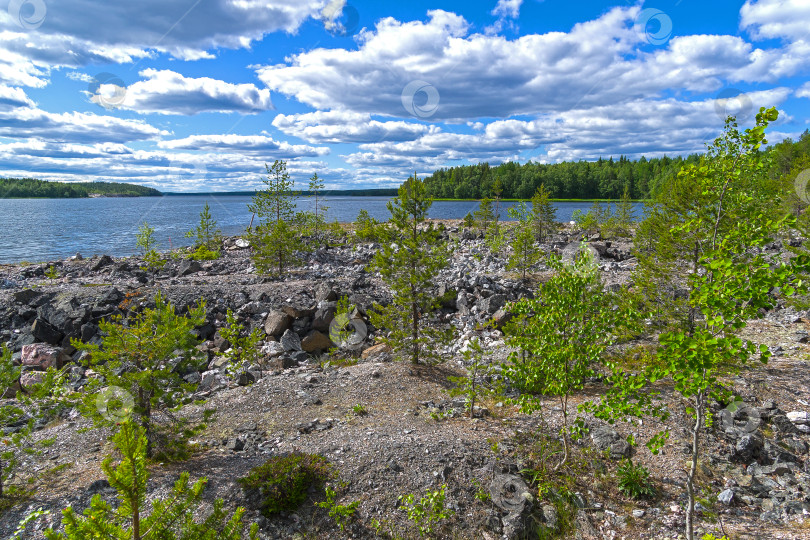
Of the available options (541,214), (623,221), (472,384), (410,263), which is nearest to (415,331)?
(410,263)

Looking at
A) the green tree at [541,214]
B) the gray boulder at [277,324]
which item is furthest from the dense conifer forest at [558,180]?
the gray boulder at [277,324]

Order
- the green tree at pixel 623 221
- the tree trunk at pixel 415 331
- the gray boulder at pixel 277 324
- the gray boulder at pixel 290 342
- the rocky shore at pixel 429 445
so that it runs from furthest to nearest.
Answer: the green tree at pixel 623 221 < the gray boulder at pixel 277 324 < the gray boulder at pixel 290 342 < the tree trunk at pixel 415 331 < the rocky shore at pixel 429 445

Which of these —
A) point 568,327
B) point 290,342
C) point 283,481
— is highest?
point 568,327

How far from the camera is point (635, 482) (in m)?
6.93

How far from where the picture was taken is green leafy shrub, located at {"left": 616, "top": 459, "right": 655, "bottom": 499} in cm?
684

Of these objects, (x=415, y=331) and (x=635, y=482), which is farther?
(x=415, y=331)

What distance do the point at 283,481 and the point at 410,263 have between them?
636cm

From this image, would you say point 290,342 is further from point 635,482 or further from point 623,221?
point 623,221

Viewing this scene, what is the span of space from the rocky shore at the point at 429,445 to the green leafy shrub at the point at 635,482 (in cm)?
12

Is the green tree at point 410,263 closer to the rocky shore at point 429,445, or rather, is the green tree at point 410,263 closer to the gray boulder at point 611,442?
the rocky shore at point 429,445

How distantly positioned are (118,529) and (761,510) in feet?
27.1

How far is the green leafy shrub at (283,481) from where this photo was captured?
21.0 feet

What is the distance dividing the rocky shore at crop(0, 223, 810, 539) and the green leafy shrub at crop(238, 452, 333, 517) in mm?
175

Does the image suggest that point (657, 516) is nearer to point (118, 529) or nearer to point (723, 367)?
point (723, 367)
